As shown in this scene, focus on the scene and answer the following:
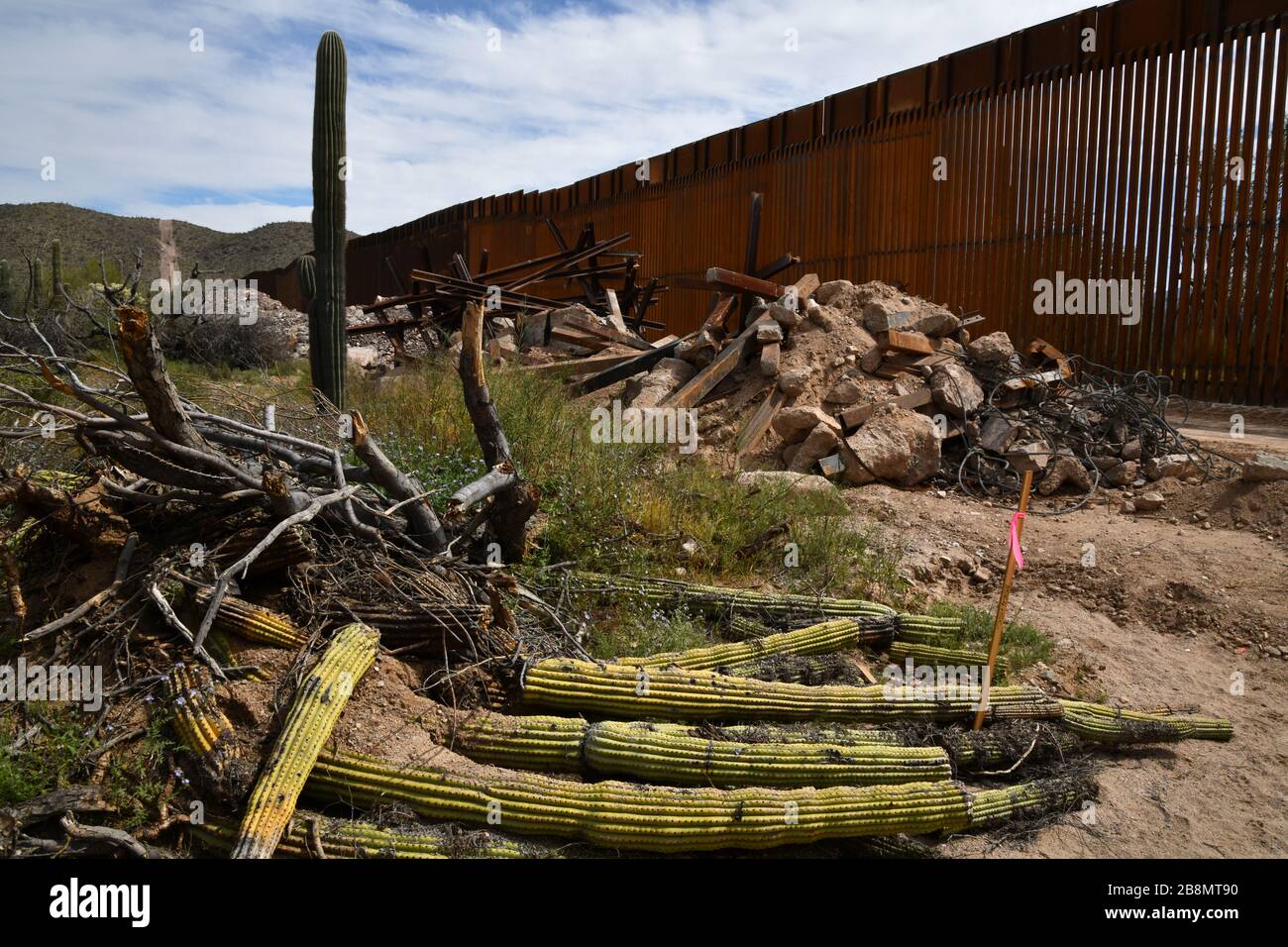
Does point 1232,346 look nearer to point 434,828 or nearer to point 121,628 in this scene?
point 434,828

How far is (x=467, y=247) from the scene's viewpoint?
25688 millimetres

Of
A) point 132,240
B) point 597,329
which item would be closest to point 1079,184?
point 597,329

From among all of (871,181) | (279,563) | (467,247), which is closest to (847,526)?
(279,563)

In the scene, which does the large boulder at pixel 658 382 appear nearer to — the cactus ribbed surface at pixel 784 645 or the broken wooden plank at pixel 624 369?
the broken wooden plank at pixel 624 369

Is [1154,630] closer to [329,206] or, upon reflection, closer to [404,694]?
[404,694]

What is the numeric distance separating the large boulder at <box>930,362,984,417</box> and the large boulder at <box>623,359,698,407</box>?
2.87 metres

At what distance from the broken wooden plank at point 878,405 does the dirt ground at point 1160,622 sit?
3.10 feet

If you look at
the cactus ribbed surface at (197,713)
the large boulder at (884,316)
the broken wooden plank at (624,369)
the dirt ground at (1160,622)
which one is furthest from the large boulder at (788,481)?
the cactus ribbed surface at (197,713)

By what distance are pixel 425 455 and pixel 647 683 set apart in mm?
3098

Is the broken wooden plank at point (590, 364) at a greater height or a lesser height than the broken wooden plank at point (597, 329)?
lesser

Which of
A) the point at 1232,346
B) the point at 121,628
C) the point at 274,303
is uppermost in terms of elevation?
the point at 274,303

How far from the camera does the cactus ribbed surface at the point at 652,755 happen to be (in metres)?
3.62

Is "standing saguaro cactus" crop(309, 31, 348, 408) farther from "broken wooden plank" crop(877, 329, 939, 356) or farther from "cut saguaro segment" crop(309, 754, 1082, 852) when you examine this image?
"cut saguaro segment" crop(309, 754, 1082, 852)

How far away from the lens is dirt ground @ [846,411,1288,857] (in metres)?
3.94
